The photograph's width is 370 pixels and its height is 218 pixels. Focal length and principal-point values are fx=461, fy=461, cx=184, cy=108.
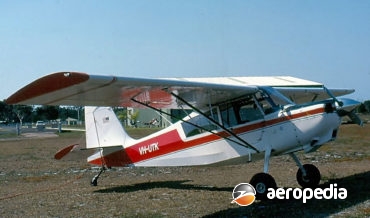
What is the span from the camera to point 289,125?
8648 mm

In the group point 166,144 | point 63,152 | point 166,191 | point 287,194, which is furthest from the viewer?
point 63,152

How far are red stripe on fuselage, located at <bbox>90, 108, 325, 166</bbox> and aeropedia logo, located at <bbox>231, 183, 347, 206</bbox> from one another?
4.16ft

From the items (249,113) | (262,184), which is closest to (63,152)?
(249,113)

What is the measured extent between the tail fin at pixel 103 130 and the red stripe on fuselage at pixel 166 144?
1.15ft

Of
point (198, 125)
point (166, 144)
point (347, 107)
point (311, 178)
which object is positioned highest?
point (347, 107)

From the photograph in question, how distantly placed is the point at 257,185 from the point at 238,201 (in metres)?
0.45

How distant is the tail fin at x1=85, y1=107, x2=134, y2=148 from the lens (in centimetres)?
1189

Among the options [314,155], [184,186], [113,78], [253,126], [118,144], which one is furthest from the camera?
[314,155]

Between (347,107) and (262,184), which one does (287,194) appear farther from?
(347,107)

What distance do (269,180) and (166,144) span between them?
304cm

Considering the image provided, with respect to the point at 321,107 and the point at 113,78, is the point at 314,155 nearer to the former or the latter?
the point at 321,107

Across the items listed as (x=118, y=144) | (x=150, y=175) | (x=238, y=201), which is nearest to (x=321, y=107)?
(x=238, y=201)

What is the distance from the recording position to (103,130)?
12.1 metres

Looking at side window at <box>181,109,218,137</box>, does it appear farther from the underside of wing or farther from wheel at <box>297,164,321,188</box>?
wheel at <box>297,164,321,188</box>
